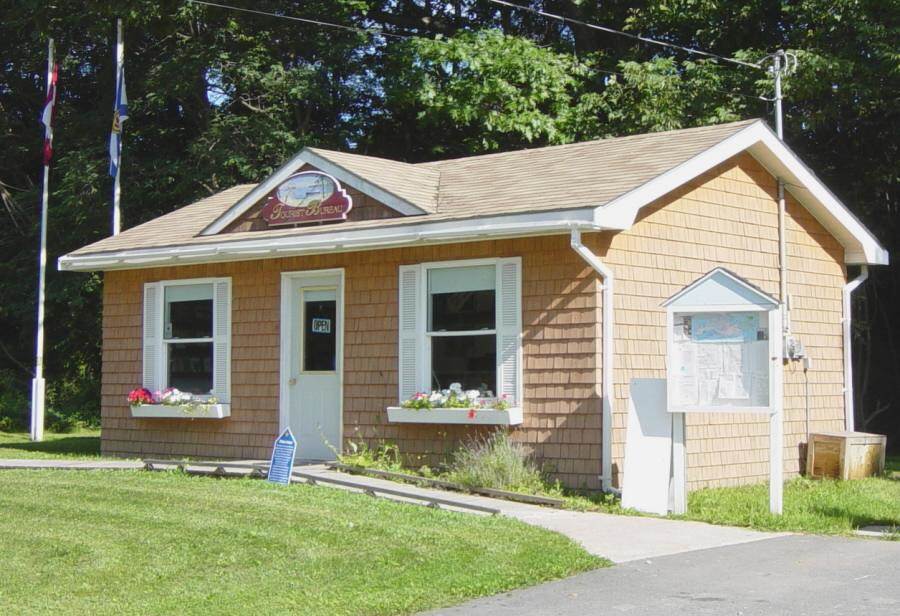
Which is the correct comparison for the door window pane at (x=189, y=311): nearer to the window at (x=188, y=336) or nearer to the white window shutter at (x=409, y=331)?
the window at (x=188, y=336)

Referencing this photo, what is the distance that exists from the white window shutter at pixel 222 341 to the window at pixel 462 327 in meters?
2.90

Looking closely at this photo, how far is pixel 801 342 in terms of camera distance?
49.9ft

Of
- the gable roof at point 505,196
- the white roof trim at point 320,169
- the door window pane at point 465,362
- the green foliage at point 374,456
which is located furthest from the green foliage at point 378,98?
the green foliage at point 374,456

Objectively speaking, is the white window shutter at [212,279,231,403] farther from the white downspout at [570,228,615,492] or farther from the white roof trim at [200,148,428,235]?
the white downspout at [570,228,615,492]

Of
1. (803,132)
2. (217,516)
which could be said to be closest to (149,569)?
(217,516)

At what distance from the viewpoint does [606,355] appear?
1248 centimetres

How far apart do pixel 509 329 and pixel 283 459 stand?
Answer: 2.82 meters

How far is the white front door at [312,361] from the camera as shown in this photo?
48.9 feet

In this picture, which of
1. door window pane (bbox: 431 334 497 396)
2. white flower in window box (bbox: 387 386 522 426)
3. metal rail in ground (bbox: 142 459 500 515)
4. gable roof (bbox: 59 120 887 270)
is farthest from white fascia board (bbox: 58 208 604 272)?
metal rail in ground (bbox: 142 459 500 515)

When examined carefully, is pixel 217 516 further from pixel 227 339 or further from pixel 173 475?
pixel 227 339

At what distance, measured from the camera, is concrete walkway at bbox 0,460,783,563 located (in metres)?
9.52

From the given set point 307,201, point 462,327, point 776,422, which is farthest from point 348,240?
point 776,422

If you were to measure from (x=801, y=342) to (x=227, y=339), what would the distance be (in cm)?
743

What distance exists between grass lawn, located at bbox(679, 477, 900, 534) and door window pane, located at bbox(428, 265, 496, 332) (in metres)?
3.04
